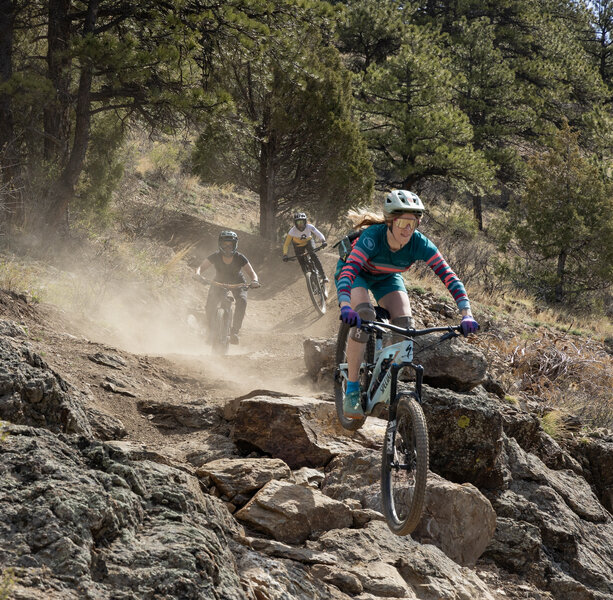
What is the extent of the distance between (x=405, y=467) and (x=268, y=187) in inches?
664

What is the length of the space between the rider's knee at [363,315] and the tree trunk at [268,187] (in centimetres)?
1541

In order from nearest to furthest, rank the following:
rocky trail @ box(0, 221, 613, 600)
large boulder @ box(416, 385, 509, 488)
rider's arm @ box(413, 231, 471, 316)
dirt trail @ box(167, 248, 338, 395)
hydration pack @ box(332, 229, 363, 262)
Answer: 1. rocky trail @ box(0, 221, 613, 600)
2. rider's arm @ box(413, 231, 471, 316)
3. hydration pack @ box(332, 229, 363, 262)
4. large boulder @ box(416, 385, 509, 488)
5. dirt trail @ box(167, 248, 338, 395)

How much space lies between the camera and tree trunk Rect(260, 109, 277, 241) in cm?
2003

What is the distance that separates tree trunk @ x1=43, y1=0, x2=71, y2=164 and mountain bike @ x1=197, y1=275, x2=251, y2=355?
541 centimetres

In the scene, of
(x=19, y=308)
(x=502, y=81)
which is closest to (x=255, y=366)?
(x=19, y=308)

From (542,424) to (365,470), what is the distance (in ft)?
13.6

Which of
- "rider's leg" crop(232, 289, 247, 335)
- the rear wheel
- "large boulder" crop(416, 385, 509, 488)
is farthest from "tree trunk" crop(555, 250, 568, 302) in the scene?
the rear wheel

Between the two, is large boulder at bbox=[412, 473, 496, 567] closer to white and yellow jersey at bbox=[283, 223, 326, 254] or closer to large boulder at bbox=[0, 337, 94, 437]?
large boulder at bbox=[0, 337, 94, 437]

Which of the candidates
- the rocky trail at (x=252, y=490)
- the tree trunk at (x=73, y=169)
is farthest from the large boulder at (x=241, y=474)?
the tree trunk at (x=73, y=169)

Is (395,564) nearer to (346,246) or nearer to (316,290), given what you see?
(346,246)

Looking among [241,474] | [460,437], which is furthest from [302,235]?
[241,474]

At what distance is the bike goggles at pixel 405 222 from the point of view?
4793 millimetres

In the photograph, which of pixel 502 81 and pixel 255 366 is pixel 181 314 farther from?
pixel 502 81

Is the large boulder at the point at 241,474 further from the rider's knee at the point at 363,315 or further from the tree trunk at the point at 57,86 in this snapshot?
the tree trunk at the point at 57,86
